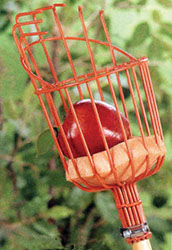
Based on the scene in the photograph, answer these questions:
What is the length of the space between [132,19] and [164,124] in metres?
0.43

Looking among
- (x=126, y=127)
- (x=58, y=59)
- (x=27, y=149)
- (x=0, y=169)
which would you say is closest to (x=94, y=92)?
(x=58, y=59)

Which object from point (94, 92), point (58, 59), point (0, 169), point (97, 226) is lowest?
point (97, 226)

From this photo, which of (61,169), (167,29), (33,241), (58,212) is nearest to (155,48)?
(167,29)

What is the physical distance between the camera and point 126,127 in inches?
34.8

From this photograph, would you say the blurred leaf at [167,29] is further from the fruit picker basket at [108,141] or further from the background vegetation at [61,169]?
the fruit picker basket at [108,141]

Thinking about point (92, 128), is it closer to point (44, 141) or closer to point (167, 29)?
point (44, 141)

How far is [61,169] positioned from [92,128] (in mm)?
614

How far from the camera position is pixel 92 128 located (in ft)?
2.84

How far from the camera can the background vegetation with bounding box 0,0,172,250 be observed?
130 cm

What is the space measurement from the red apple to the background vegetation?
0.32 metres

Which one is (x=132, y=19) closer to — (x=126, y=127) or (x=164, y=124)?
(x=164, y=124)

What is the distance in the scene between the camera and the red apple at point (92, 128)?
863mm

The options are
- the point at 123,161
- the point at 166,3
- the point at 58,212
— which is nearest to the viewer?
the point at 123,161

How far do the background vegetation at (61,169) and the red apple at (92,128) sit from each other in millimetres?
323
